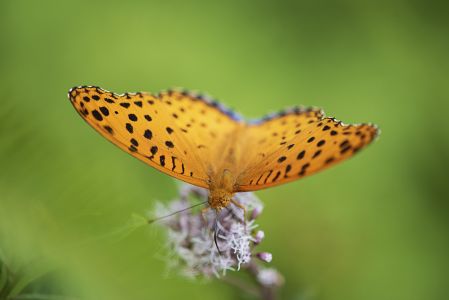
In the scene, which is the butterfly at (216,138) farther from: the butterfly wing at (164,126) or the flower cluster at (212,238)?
the flower cluster at (212,238)

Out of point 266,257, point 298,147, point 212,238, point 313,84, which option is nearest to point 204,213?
point 212,238

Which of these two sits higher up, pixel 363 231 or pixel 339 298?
pixel 363 231

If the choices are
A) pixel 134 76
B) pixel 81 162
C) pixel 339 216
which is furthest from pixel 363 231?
pixel 81 162

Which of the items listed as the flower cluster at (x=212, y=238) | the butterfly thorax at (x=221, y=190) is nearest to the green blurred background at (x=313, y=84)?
the flower cluster at (x=212, y=238)

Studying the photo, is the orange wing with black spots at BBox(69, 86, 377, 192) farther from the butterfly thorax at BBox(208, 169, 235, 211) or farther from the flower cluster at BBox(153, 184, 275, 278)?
the flower cluster at BBox(153, 184, 275, 278)

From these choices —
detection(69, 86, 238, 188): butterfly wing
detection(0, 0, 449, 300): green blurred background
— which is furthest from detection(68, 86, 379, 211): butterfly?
detection(0, 0, 449, 300): green blurred background

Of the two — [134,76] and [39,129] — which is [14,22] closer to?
[134,76]

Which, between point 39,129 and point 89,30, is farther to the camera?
point 89,30
